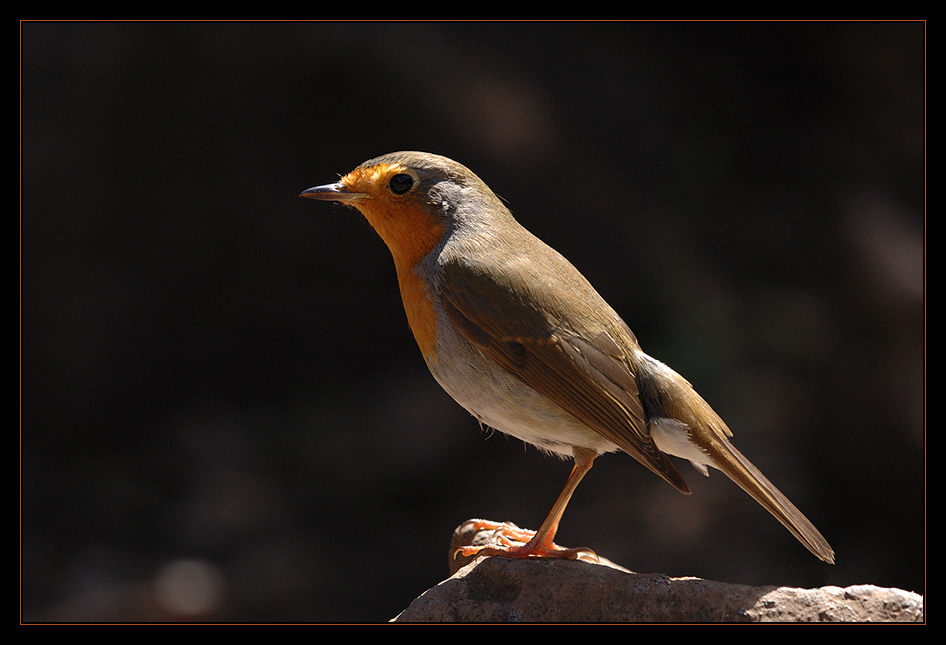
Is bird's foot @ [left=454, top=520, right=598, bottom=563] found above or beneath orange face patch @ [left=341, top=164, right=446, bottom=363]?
beneath

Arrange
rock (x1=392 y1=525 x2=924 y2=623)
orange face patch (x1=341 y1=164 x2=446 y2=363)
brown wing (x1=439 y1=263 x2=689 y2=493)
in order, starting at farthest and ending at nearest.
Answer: orange face patch (x1=341 y1=164 x2=446 y2=363)
brown wing (x1=439 y1=263 x2=689 y2=493)
rock (x1=392 y1=525 x2=924 y2=623)

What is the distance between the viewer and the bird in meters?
2.46

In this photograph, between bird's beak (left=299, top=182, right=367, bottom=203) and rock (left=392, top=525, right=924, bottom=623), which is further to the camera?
bird's beak (left=299, top=182, right=367, bottom=203)

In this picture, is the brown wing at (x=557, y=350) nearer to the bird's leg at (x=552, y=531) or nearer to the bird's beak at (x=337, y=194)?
the bird's leg at (x=552, y=531)

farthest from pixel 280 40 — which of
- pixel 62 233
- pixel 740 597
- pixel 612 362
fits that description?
pixel 740 597

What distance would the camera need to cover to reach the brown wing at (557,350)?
2441mm

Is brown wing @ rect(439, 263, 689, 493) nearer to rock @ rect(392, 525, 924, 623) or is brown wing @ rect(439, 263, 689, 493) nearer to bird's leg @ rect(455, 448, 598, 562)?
bird's leg @ rect(455, 448, 598, 562)

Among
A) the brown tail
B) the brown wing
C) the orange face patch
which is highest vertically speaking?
the orange face patch

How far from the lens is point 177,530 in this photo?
16.6 ft

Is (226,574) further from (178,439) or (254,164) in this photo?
(254,164)

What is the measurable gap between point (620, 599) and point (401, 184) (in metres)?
1.59

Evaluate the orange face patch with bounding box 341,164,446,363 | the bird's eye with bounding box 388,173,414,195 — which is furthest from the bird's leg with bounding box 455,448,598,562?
the bird's eye with bounding box 388,173,414,195

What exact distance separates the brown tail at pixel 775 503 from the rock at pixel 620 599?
0.44 feet

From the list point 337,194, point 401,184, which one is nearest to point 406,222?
point 401,184
